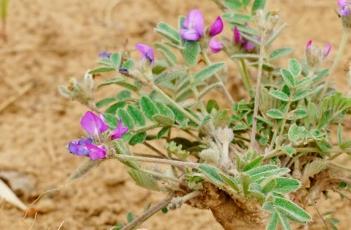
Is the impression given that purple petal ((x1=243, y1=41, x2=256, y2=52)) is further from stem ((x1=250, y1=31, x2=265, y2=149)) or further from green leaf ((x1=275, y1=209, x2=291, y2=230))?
green leaf ((x1=275, y1=209, x2=291, y2=230))

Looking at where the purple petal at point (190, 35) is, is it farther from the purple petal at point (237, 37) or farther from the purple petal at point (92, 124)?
the purple petal at point (92, 124)

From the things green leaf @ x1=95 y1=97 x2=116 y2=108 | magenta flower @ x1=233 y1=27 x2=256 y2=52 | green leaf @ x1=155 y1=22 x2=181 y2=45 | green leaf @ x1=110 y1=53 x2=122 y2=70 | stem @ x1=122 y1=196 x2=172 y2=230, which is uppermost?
green leaf @ x1=155 y1=22 x2=181 y2=45

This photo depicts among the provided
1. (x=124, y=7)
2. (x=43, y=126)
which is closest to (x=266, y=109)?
(x=43, y=126)

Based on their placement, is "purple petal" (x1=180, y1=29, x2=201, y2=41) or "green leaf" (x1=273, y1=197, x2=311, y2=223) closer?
"green leaf" (x1=273, y1=197, x2=311, y2=223)

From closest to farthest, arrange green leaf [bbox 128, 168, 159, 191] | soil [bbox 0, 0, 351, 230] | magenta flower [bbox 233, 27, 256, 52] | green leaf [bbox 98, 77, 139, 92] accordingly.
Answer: green leaf [bbox 128, 168, 159, 191] → green leaf [bbox 98, 77, 139, 92] → magenta flower [bbox 233, 27, 256, 52] → soil [bbox 0, 0, 351, 230]

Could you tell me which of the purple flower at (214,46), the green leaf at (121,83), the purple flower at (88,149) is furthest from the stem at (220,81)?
the purple flower at (88,149)

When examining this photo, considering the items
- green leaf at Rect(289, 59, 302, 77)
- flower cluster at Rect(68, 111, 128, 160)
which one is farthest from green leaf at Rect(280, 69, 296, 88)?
flower cluster at Rect(68, 111, 128, 160)

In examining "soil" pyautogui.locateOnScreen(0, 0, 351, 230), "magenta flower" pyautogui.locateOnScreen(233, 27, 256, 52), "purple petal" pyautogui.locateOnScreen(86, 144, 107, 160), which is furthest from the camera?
"soil" pyautogui.locateOnScreen(0, 0, 351, 230)
